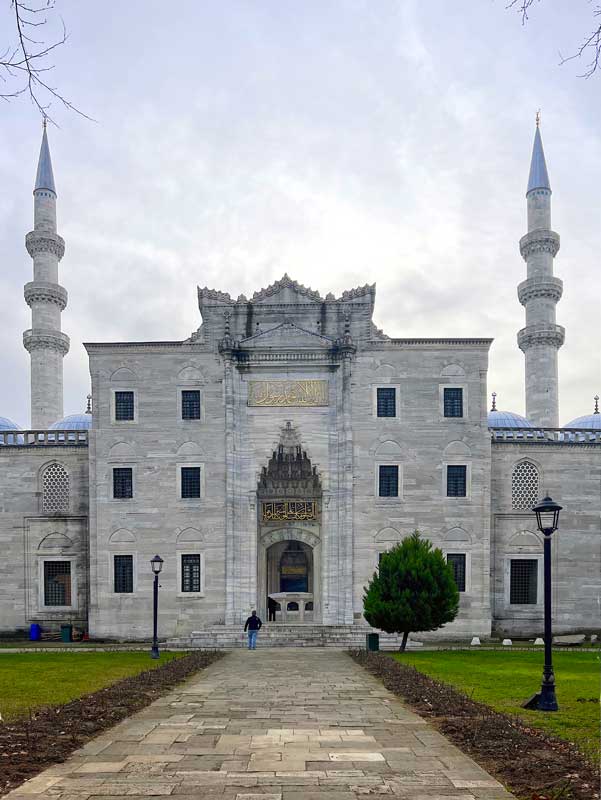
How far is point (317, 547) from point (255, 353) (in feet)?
27.9

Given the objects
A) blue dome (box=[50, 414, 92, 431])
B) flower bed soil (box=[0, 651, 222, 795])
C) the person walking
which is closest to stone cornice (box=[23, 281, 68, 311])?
blue dome (box=[50, 414, 92, 431])

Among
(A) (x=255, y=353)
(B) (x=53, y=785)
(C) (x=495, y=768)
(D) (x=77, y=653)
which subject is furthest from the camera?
(A) (x=255, y=353)

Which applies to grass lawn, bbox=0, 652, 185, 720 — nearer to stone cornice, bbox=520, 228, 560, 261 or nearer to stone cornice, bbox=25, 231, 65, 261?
stone cornice, bbox=25, 231, 65, 261

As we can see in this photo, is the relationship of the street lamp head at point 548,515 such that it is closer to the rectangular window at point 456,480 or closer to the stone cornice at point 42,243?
the rectangular window at point 456,480

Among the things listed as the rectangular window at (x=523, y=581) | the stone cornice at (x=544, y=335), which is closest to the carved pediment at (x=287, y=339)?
the rectangular window at (x=523, y=581)

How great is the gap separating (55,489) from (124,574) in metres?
4.89

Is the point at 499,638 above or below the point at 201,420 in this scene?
below

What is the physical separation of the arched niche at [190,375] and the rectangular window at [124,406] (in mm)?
2159

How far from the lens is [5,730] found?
10.7m

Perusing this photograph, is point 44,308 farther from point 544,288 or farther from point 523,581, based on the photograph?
point 523,581

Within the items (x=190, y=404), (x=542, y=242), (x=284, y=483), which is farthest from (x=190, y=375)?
(x=542, y=242)

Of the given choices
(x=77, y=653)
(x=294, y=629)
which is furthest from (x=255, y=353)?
(x=77, y=653)

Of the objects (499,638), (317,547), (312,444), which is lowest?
(499,638)

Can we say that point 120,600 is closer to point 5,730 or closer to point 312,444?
point 312,444
